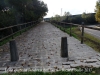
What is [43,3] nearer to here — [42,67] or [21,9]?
[21,9]

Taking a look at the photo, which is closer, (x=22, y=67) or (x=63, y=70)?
(x=63, y=70)

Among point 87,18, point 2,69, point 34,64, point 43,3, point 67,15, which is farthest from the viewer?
point 67,15

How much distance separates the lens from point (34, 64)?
197 inches

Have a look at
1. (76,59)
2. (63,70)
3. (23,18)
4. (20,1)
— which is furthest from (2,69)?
(23,18)

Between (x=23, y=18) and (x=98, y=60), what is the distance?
83.3 ft

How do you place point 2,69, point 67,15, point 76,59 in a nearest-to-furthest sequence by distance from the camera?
point 2,69, point 76,59, point 67,15

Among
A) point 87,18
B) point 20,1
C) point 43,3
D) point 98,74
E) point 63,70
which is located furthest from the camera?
point 87,18

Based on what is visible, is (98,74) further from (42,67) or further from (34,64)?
(34,64)

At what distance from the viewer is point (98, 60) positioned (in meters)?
5.18

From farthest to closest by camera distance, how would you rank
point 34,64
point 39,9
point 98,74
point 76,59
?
point 39,9 → point 76,59 → point 34,64 → point 98,74

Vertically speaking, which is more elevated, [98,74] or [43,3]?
[43,3]

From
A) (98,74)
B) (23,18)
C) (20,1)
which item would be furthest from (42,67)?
(23,18)

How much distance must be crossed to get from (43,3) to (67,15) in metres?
26.9

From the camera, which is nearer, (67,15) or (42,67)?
(42,67)
